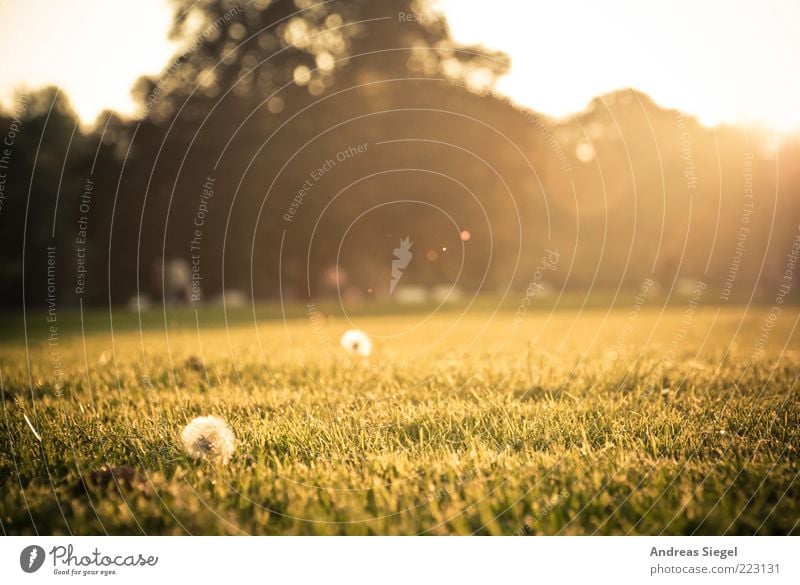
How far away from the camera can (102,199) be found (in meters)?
12.0

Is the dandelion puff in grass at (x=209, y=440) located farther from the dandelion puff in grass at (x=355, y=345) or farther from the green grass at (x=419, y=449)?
the dandelion puff in grass at (x=355, y=345)

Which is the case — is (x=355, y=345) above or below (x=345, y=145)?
below

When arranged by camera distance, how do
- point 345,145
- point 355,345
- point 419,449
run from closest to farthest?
point 419,449
point 355,345
point 345,145

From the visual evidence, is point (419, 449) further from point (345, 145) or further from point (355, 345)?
point (345, 145)

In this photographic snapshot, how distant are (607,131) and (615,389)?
11.0 m

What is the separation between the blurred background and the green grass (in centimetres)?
101

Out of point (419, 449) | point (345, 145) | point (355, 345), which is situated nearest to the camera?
point (419, 449)

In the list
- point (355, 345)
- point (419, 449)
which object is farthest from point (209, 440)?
point (355, 345)

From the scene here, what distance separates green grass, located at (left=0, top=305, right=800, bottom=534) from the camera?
221 cm

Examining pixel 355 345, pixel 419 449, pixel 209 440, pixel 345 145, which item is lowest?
pixel 419 449

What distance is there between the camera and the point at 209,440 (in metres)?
2.55

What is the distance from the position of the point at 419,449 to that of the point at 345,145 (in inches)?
305

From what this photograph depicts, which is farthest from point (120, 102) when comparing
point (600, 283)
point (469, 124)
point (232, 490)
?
point (600, 283)
